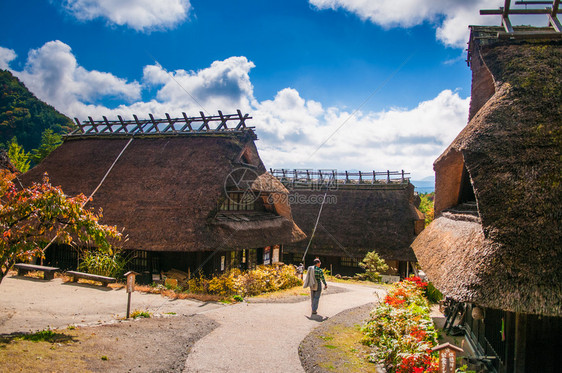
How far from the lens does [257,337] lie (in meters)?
8.90

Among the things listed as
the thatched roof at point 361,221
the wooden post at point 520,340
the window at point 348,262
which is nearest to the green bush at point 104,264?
the thatched roof at point 361,221

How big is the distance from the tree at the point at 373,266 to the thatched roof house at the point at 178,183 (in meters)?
5.57

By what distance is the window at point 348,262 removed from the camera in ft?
82.0

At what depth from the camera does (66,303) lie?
10805 mm

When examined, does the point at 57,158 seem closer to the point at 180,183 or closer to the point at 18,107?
the point at 180,183

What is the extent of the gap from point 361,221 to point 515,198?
20760mm

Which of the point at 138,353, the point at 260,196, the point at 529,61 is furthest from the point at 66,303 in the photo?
the point at 529,61

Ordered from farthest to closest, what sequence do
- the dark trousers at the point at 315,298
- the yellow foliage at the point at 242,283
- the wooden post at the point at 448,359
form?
the yellow foliage at the point at 242,283
the dark trousers at the point at 315,298
the wooden post at the point at 448,359

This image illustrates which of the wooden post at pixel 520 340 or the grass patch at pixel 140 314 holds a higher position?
the wooden post at pixel 520 340

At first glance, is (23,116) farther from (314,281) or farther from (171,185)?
(314,281)

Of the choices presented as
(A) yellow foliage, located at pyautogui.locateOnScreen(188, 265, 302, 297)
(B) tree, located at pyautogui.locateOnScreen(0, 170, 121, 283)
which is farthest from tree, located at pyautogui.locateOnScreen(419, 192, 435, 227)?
(B) tree, located at pyautogui.locateOnScreen(0, 170, 121, 283)

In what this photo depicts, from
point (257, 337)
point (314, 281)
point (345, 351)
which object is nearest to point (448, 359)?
point (345, 351)

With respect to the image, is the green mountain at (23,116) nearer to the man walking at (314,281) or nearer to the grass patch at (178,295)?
the grass patch at (178,295)

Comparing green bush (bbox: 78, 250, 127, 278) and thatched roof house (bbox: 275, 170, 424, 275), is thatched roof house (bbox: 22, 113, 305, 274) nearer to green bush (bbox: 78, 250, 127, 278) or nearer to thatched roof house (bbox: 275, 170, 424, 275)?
green bush (bbox: 78, 250, 127, 278)
